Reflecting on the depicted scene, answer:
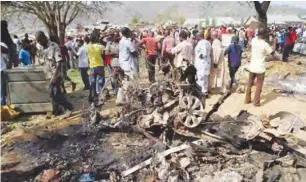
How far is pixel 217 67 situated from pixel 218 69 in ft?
0.25

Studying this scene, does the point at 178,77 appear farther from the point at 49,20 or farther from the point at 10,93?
the point at 49,20

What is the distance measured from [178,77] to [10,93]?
3.78 m

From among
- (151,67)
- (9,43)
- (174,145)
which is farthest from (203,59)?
(9,43)

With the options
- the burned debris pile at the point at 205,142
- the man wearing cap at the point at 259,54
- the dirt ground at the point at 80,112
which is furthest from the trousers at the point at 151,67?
the burned debris pile at the point at 205,142

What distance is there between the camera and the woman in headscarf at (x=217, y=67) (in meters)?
9.62

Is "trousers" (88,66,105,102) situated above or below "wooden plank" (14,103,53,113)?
above

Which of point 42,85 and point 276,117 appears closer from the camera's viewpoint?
point 276,117

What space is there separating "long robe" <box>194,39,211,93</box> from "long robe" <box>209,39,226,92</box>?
0.47 meters

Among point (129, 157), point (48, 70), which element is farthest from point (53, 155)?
point (48, 70)

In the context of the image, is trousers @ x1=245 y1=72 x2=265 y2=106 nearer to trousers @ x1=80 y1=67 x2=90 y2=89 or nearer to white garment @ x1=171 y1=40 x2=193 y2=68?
white garment @ x1=171 y1=40 x2=193 y2=68

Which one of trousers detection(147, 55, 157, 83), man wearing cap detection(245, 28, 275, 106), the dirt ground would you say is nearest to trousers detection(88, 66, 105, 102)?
the dirt ground

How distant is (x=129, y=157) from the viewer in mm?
5926

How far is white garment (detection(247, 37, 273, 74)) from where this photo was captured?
8.00 meters

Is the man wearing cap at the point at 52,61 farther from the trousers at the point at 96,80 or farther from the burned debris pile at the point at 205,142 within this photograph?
the burned debris pile at the point at 205,142
